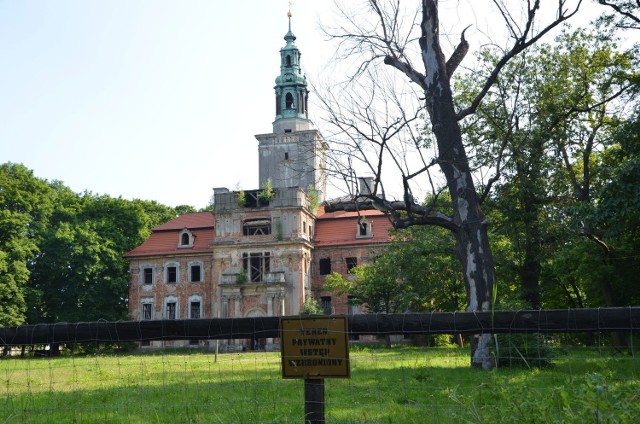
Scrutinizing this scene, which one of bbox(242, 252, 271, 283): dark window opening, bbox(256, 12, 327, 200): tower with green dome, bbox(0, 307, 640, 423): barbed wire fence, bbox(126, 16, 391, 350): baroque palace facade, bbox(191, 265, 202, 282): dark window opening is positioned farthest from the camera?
bbox(256, 12, 327, 200): tower with green dome

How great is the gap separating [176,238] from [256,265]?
24.9 feet

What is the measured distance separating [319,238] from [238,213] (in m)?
6.32

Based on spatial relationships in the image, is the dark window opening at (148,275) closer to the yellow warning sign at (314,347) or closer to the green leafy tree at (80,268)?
the green leafy tree at (80,268)

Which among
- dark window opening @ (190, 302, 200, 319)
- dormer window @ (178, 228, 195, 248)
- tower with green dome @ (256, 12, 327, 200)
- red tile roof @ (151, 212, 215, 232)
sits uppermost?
tower with green dome @ (256, 12, 327, 200)

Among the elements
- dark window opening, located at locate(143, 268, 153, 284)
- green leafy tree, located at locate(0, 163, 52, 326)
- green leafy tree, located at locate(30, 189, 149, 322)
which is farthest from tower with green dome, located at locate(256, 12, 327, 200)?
green leafy tree, located at locate(0, 163, 52, 326)

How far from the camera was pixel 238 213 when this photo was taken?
147ft

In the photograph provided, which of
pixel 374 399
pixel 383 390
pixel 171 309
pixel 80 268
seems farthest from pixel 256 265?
pixel 374 399

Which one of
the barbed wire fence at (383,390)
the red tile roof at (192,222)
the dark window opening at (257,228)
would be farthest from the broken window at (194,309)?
the barbed wire fence at (383,390)

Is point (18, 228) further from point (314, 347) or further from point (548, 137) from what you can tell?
point (314, 347)

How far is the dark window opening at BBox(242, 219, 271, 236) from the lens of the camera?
44.6m

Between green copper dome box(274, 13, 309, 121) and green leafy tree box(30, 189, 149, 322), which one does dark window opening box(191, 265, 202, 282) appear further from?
green copper dome box(274, 13, 309, 121)

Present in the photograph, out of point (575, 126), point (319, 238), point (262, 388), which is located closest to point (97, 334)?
point (262, 388)

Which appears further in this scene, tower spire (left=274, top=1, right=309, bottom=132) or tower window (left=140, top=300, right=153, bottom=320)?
tower spire (left=274, top=1, right=309, bottom=132)

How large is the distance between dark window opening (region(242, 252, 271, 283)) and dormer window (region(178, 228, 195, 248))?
214 inches
